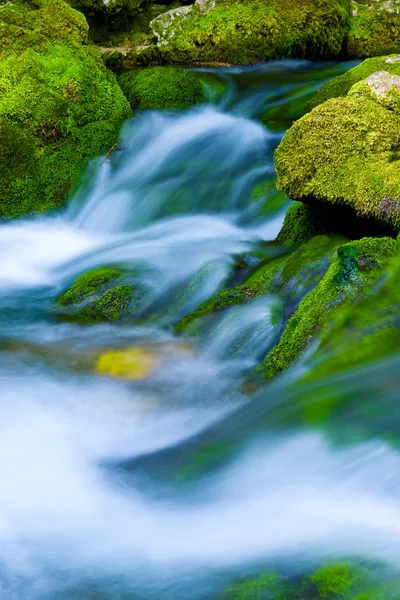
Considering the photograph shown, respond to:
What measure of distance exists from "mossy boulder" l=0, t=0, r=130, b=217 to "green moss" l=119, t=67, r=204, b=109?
55 centimetres

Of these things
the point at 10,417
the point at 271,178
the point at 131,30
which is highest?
the point at 131,30

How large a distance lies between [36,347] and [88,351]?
466 millimetres

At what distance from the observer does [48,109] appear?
8047 millimetres

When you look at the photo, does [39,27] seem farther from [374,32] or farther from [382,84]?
[374,32]

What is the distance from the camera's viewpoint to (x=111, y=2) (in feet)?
36.4

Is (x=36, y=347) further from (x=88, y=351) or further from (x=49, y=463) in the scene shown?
(x=49, y=463)

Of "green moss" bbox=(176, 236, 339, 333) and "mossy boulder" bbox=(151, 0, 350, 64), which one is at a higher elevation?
"mossy boulder" bbox=(151, 0, 350, 64)

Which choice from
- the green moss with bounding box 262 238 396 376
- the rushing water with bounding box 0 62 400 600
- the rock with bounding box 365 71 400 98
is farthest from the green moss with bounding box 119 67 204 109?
the green moss with bounding box 262 238 396 376

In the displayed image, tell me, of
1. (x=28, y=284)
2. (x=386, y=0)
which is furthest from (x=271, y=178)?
Result: (x=386, y=0)

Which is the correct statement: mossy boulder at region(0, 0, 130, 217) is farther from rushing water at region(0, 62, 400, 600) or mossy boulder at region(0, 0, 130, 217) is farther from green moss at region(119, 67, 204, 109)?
rushing water at region(0, 62, 400, 600)

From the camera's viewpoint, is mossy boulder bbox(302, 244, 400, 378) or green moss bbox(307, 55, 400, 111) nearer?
mossy boulder bbox(302, 244, 400, 378)

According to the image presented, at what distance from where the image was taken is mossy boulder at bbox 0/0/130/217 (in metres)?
7.79

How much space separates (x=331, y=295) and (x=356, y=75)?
4.53 meters

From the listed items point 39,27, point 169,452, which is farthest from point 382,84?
point 39,27
